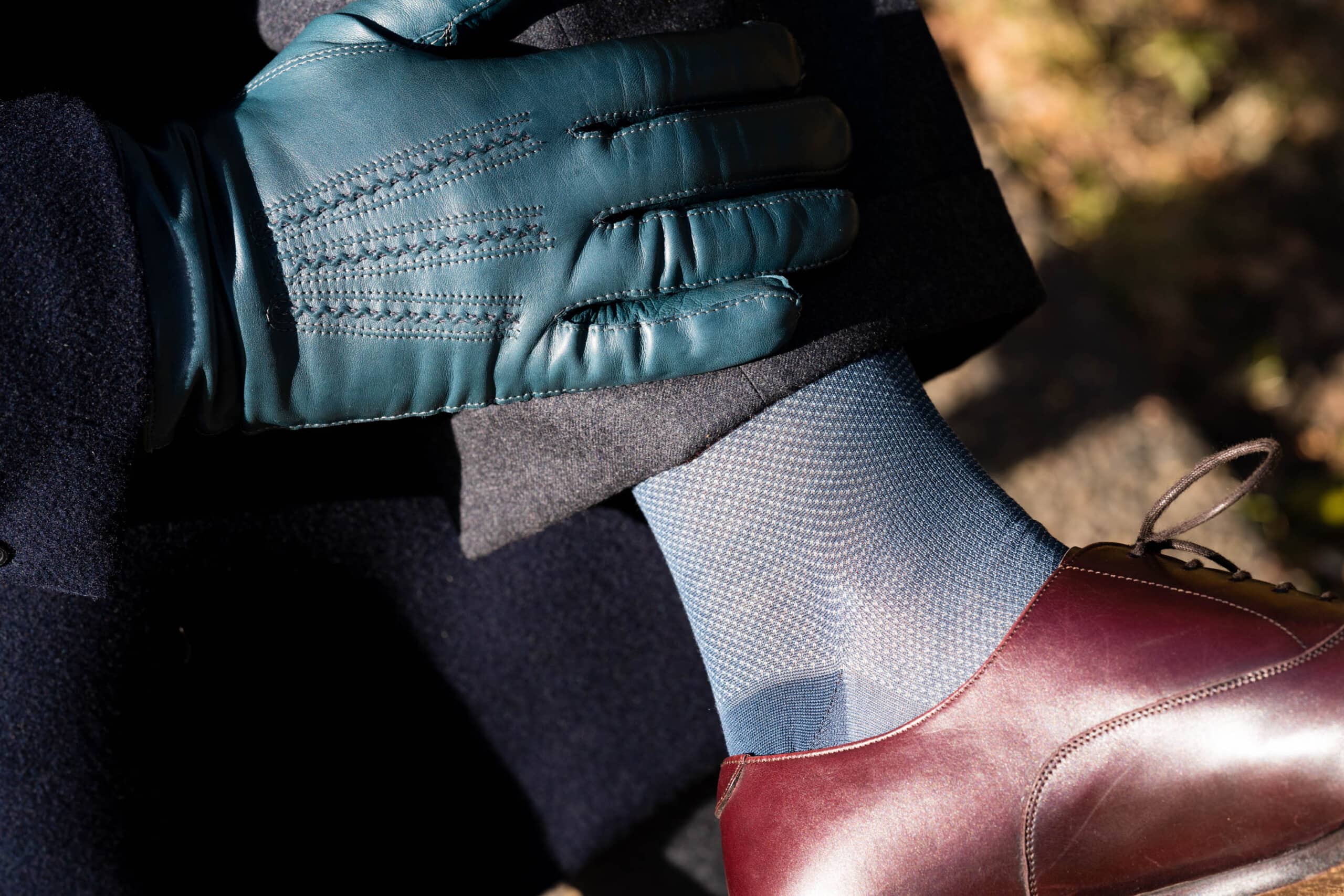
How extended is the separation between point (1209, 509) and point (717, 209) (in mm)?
433

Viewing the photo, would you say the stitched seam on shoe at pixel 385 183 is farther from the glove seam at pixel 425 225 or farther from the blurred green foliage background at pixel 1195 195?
the blurred green foliage background at pixel 1195 195

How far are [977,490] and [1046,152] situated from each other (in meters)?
1.17

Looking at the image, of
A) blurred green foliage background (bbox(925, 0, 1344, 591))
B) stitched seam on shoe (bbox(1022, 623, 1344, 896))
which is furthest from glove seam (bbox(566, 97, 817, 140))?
blurred green foliage background (bbox(925, 0, 1344, 591))

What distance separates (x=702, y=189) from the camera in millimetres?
804

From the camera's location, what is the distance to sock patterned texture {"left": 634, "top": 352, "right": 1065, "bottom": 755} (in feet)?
2.57

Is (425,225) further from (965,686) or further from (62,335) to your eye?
(965,686)

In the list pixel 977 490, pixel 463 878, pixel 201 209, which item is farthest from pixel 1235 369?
pixel 201 209

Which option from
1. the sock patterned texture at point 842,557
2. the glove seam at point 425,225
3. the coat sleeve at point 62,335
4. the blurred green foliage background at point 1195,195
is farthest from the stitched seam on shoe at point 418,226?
the blurred green foliage background at point 1195,195

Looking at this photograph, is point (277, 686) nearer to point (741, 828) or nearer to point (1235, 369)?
point (741, 828)

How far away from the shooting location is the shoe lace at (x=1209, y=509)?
748mm

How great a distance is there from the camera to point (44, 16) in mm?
882

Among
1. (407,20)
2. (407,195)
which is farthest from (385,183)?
(407,20)

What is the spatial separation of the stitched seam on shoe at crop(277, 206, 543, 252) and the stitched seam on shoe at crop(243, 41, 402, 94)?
137 millimetres

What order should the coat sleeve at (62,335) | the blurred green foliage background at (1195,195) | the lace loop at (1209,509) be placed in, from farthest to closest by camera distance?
the blurred green foliage background at (1195,195)
the lace loop at (1209,509)
the coat sleeve at (62,335)
